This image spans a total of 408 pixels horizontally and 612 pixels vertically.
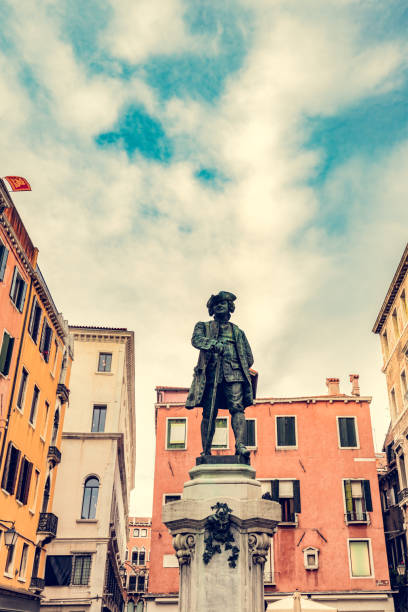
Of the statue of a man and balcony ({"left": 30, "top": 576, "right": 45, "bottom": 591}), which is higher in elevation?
the statue of a man

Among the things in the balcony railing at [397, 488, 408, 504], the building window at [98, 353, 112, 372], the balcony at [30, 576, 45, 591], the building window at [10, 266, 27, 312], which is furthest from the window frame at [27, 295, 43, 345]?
the balcony railing at [397, 488, 408, 504]

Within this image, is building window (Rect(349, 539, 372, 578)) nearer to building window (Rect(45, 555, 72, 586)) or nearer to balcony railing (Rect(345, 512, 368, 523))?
balcony railing (Rect(345, 512, 368, 523))

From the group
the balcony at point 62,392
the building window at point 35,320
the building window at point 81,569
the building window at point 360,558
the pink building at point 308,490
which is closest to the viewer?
the building window at point 35,320

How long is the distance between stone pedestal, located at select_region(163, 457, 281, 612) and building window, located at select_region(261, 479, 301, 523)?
85.6 feet

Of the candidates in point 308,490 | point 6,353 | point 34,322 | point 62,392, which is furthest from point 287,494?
point 6,353

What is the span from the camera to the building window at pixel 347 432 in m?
35.0

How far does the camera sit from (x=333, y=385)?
127 feet

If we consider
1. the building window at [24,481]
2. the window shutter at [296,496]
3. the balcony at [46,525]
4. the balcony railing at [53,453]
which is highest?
the balcony railing at [53,453]

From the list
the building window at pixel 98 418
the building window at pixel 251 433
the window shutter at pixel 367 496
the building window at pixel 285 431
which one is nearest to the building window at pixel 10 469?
the building window at pixel 98 418

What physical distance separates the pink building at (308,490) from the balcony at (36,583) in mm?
5869

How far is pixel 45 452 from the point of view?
30219 mm

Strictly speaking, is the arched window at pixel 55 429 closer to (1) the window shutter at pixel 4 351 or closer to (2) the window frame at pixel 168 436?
(2) the window frame at pixel 168 436

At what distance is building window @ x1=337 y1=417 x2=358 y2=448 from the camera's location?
115 ft

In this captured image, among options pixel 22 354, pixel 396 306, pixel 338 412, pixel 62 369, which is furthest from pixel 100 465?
pixel 396 306
